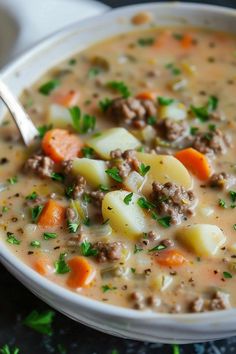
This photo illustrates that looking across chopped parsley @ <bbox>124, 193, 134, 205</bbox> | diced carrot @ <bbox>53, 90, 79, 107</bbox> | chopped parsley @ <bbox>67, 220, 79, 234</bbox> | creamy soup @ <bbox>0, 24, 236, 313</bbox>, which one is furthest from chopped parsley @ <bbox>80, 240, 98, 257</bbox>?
diced carrot @ <bbox>53, 90, 79, 107</bbox>

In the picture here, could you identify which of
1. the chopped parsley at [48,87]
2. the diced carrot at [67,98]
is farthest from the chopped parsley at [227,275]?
the chopped parsley at [48,87]

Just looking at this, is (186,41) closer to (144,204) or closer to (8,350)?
(144,204)

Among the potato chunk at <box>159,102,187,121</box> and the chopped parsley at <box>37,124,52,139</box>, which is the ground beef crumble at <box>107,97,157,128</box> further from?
the chopped parsley at <box>37,124,52,139</box>

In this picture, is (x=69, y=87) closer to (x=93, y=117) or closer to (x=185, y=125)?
(x=93, y=117)

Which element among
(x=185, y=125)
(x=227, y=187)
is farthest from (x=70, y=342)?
(x=185, y=125)

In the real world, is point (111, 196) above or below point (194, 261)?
above

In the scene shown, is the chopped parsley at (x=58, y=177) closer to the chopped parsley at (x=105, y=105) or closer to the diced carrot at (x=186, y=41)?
the chopped parsley at (x=105, y=105)
